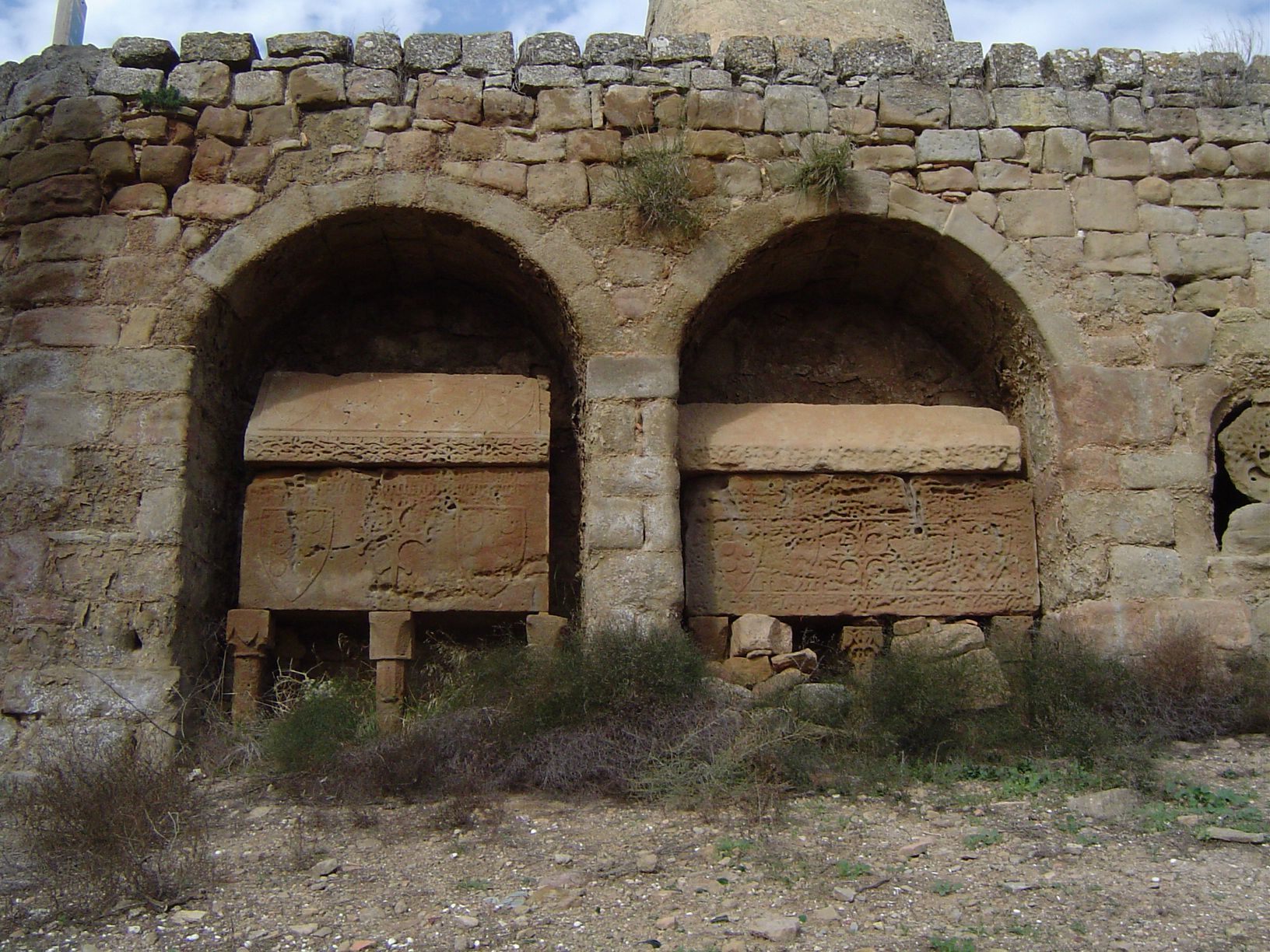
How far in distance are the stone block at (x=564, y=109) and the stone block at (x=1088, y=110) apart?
8.72ft

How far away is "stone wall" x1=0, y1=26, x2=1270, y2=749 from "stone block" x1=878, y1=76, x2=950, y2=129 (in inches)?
0.8

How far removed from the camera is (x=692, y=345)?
237 inches

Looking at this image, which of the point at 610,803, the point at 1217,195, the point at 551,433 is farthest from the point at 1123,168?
the point at 610,803

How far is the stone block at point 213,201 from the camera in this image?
553cm

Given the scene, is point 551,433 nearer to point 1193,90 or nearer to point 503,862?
point 503,862

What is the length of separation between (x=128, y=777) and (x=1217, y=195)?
5986mm

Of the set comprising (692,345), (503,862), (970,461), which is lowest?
(503,862)

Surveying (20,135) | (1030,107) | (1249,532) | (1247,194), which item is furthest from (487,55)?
(1249,532)

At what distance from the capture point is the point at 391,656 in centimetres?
537

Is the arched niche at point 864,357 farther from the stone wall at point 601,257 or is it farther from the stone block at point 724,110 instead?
the stone block at point 724,110

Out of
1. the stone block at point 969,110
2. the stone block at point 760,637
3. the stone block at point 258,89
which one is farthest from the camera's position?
the stone block at point 969,110

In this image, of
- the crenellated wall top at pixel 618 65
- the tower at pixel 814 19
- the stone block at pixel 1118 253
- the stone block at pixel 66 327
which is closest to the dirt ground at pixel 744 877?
the stone block at pixel 66 327

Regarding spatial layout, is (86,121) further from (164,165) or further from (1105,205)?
(1105,205)

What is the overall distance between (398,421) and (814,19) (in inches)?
179
